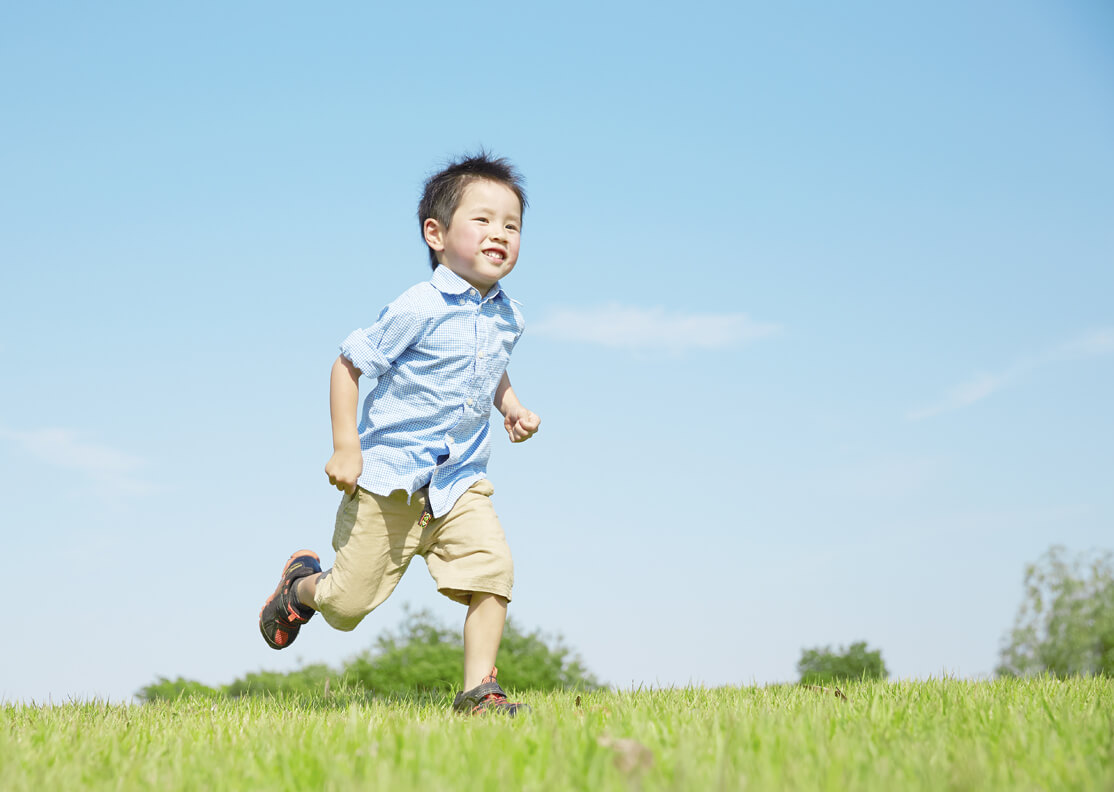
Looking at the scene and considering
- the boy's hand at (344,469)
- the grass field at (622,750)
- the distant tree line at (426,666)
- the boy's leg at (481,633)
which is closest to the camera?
the grass field at (622,750)

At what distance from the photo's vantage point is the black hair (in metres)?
4.73

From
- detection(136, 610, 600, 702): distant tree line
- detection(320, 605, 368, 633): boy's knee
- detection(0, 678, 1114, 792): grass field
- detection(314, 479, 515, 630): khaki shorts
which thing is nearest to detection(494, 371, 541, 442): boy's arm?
detection(314, 479, 515, 630): khaki shorts

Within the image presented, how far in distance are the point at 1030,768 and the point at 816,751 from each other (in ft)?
1.70

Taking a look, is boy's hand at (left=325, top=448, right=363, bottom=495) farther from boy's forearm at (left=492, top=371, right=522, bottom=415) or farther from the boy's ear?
the boy's ear

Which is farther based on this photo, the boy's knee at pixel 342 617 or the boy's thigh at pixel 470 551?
the boy's knee at pixel 342 617

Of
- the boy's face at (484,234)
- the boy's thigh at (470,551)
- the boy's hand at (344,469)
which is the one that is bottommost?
the boy's thigh at (470,551)

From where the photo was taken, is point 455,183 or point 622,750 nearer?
point 622,750

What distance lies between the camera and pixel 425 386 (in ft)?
14.8

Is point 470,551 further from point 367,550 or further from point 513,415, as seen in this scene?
point 513,415

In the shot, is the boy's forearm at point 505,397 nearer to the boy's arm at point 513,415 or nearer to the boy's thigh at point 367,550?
the boy's arm at point 513,415

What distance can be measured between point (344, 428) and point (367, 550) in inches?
24.7

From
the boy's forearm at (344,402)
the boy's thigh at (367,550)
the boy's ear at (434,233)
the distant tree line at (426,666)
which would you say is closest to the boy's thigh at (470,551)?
the boy's thigh at (367,550)

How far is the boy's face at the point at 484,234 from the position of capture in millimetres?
4621

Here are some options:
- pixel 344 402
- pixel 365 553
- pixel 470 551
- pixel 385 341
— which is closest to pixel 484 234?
pixel 385 341
